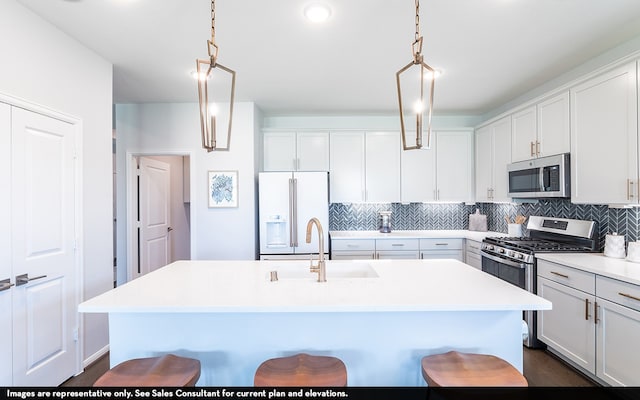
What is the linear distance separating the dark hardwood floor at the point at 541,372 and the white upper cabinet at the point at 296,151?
9.08ft

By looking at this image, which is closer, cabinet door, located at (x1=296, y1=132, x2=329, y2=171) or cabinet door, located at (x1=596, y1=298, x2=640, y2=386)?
cabinet door, located at (x1=596, y1=298, x2=640, y2=386)

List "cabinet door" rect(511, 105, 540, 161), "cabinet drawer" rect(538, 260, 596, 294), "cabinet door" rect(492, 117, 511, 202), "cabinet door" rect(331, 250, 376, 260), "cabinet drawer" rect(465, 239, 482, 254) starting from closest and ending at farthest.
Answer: "cabinet drawer" rect(538, 260, 596, 294), "cabinet door" rect(511, 105, 540, 161), "cabinet door" rect(492, 117, 511, 202), "cabinet drawer" rect(465, 239, 482, 254), "cabinet door" rect(331, 250, 376, 260)

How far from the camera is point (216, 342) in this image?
1548 mm

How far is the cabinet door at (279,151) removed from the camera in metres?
4.20

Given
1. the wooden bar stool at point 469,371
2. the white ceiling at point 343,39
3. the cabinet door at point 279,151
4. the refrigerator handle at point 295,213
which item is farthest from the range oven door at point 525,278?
the cabinet door at point 279,151

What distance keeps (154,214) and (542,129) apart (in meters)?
4.86

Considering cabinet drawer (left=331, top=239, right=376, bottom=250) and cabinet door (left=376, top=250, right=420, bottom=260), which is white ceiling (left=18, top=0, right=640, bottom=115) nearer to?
cabinet drawer (left=331, top=239, right=376, bottom=250)

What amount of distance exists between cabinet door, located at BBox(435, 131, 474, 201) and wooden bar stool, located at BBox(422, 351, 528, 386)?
10.2ft

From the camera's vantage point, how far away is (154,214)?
425 cm

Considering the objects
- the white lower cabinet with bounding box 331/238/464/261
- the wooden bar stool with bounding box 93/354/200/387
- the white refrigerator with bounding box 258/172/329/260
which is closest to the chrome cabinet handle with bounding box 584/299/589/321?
the white lower cabinet with bounding box 331/238/464/261

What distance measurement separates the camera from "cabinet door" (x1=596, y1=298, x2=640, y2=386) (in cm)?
186

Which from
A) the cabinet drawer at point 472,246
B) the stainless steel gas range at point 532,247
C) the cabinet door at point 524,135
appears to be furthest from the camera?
the cabinet drawer at point 472,246

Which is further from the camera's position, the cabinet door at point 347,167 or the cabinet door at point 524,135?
the cabinet door at point 347,167

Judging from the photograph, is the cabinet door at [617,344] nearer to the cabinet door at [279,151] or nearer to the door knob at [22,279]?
the cabinet door at [279,151]
